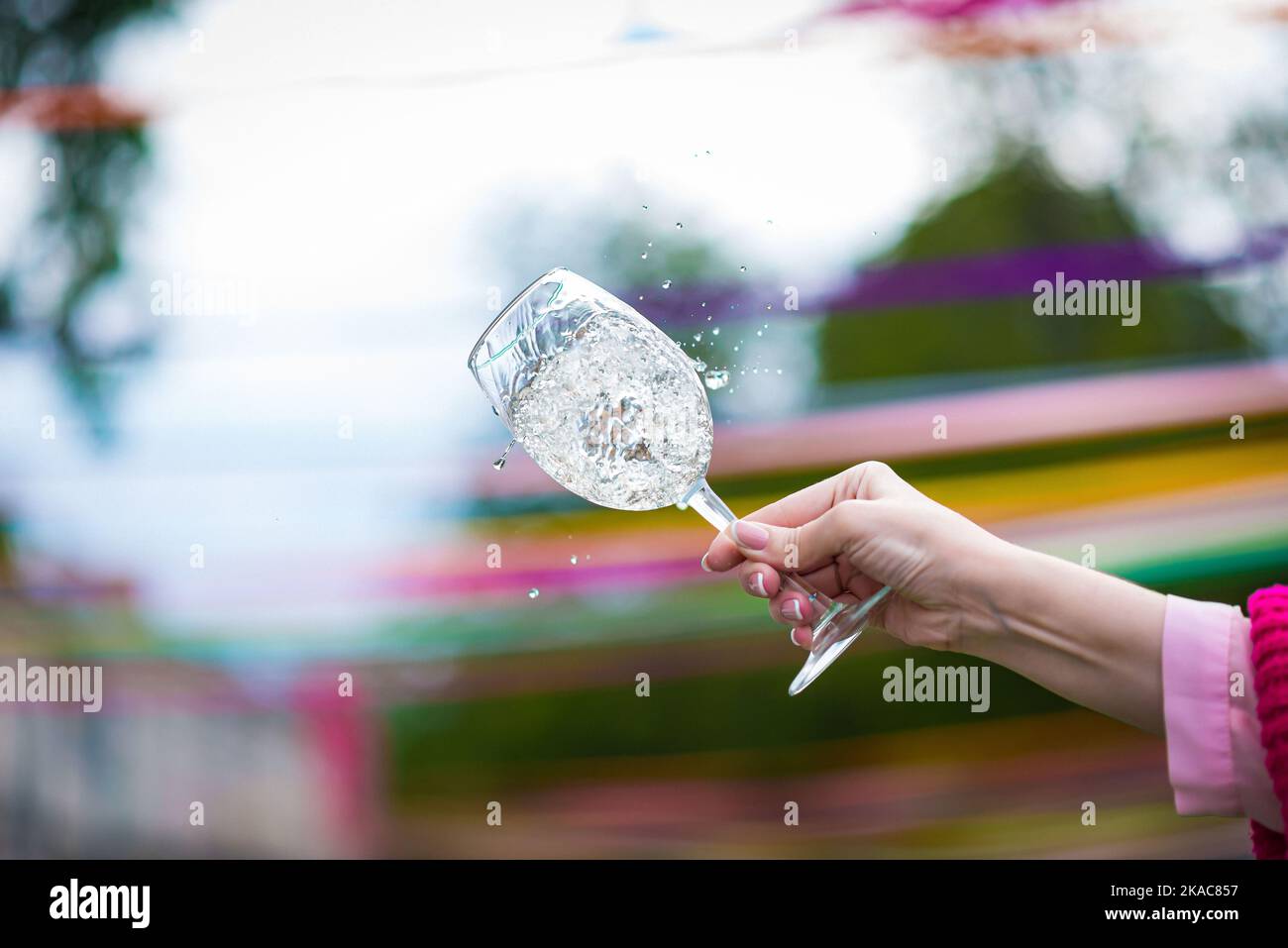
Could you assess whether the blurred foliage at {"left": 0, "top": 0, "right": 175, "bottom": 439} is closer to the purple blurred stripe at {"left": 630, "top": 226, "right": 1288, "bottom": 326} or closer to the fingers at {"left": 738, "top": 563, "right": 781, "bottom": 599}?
the purple blurred stripe at {"left": 630, "top": 226, "right": 1288, "bottom": 326}

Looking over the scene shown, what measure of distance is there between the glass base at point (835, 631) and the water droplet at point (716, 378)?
42.2 inches

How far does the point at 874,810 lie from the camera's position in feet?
6.89

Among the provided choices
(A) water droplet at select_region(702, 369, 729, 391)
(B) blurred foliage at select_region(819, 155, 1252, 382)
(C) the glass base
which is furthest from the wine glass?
(B) blurred foliage at select_region(819, 155, 1252, 382)

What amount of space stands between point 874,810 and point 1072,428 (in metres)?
0.93

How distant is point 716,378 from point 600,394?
3.71ft

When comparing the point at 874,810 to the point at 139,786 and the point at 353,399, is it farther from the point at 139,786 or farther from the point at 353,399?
the point at 139,786

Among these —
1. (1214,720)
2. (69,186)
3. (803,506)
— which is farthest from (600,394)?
(69,186)

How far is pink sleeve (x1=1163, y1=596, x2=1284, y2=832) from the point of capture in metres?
0.79

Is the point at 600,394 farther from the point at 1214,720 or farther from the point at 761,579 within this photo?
the point at 1214,720

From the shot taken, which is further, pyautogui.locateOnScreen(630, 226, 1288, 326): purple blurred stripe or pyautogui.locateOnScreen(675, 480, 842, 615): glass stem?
pyautogui.locateOnScreen(630, 226, 1288, 326): purple blurred stripe

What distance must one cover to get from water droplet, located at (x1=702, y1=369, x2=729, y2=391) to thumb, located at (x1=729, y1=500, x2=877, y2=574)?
1.10m

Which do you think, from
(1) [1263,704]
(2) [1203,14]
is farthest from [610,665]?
(2) [1203,14]
